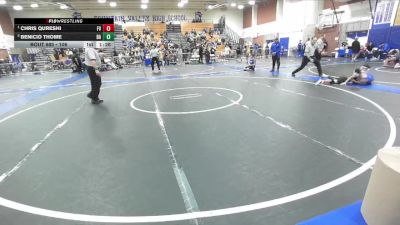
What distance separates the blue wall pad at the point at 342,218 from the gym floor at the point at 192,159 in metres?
0.10

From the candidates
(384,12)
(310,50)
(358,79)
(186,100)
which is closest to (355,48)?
(384,12)

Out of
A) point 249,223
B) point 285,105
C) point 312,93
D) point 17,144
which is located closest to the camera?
point 249,223

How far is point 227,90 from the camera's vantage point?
8.88 m

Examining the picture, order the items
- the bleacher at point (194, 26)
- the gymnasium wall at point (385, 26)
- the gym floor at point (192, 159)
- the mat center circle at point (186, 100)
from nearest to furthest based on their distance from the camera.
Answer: the gym floor at point (192, 159) < the mat center circle at point (186, 100) < the gymnasium wall at point (385, 26) < the bleacher at point (194, 26)

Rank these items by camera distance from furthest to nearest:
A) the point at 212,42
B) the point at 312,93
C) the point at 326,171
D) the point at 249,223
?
the point at 212,42, the point at 312,93, the point at 326,171, the point at 249,223

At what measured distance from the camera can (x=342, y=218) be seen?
2.36 meters

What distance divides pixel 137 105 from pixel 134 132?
2.33 m

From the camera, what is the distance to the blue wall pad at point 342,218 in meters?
2.30

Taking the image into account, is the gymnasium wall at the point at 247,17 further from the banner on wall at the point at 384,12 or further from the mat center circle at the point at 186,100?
the mat center circle at the point at 186,100

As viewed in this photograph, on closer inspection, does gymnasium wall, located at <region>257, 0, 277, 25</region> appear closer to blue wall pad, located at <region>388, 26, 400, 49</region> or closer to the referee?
blue wall pad, located at <region>388, 26, 400, 49</region>

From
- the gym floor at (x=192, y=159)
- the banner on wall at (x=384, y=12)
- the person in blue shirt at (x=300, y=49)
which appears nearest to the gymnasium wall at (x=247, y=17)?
the person in blue shirt at (x=300, y=49)

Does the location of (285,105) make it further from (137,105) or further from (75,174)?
(75,174)

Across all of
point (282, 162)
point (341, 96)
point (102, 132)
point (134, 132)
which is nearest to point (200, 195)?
point (282, 162)
